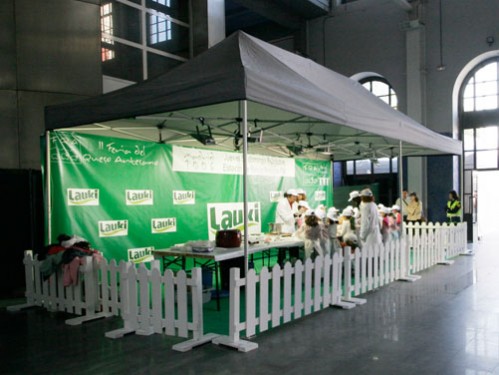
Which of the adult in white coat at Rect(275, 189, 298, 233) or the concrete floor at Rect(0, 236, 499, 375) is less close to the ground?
the adult in white coat at Rect(275, 189, 298, 233)

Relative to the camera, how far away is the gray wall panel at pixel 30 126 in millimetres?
8422

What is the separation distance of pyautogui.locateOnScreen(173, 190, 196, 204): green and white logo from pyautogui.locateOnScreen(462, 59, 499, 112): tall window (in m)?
11.8

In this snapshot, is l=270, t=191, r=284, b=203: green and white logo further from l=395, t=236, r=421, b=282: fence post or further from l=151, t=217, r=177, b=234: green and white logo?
l=395, t=236, r=421, b=282: fence post

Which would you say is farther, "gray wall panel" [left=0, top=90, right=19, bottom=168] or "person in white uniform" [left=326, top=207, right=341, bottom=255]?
"person in white uniform" [left=326, top=207, right=341, bottom=255]

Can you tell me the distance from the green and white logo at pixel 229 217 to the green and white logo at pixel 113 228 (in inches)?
84.9

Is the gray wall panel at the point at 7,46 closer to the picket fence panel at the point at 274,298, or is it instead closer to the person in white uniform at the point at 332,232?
the picket fence panel at the point at 274,298

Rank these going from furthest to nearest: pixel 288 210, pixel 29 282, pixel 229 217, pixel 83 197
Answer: pixel 288 210
pixel 229 217
pixel 83 197
pixel 29 282

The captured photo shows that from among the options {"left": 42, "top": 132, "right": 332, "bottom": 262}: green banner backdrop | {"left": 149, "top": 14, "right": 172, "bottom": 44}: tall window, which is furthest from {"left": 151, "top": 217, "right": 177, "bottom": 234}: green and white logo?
{"left": 149, "top": 14, "right": 172, "bottom": 44}: tall window

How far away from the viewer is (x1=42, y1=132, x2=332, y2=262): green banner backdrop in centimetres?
732

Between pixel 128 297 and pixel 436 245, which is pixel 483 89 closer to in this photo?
pixel 436 245

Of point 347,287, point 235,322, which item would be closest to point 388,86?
point 347,287

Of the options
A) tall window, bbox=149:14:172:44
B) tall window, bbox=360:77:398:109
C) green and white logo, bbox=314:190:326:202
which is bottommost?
green and white logo, bbox=314:190:326:202

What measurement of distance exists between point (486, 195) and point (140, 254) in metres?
13.1

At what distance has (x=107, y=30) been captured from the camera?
11602 millimetres
